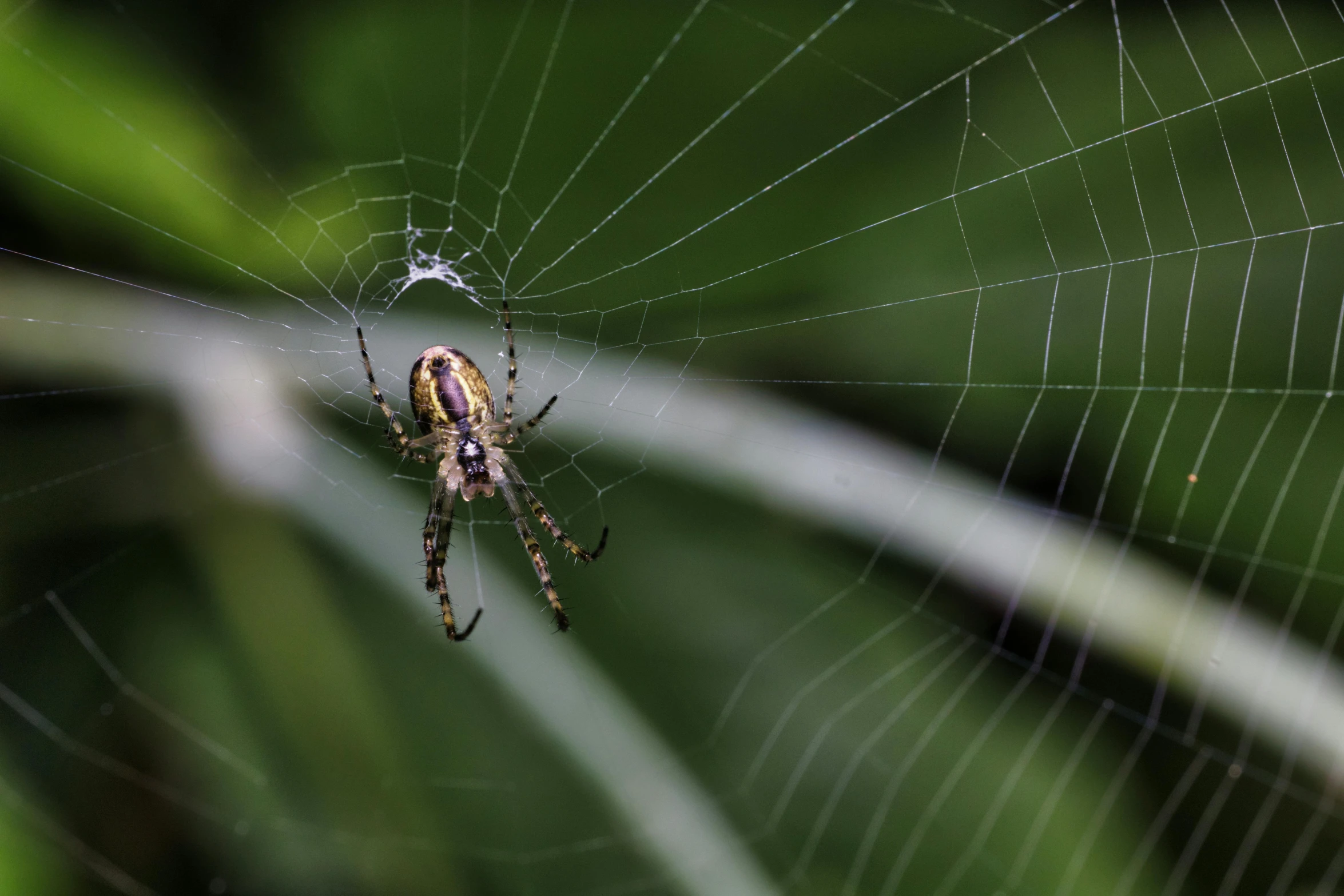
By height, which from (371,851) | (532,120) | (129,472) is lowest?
A: (371,851)

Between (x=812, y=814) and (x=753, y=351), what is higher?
(x=753, y=351)

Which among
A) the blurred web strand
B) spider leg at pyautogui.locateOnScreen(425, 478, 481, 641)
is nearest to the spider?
spider leg at pyautogui.locateOnScreen(425, 478, 481, 641)

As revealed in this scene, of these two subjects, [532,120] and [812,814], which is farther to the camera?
[812,814]

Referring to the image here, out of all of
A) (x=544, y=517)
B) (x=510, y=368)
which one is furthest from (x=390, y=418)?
(x=544, y=517)

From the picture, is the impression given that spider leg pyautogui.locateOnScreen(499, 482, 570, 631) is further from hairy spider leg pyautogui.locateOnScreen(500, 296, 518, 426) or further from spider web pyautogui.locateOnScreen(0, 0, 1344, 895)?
hairy spider leg pyautogui.locateOnScreen(500, 296, 518, 426)

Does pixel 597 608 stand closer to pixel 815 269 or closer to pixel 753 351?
pixel 753 351

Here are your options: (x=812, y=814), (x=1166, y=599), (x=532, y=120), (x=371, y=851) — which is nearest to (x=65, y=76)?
(x=532, y=120)
